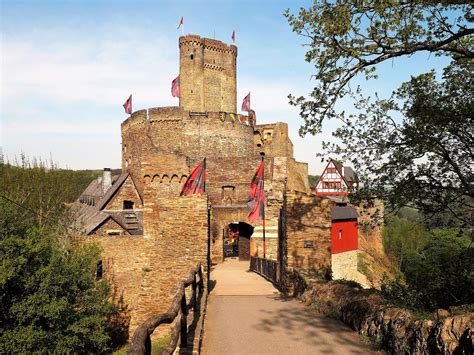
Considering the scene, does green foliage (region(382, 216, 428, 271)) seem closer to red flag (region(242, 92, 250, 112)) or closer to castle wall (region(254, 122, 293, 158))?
castle wall (region(254, 122, 293, 158))

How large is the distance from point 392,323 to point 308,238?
19.0 ft

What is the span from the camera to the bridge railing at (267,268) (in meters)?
13.9

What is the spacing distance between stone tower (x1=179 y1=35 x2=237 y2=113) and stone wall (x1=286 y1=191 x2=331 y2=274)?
35.8 metres

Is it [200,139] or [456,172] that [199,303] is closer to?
[456,172]

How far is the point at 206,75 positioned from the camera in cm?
4719

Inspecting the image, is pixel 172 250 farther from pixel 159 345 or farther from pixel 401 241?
pixel 401 241

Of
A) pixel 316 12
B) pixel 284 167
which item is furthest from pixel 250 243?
pixel 316 12

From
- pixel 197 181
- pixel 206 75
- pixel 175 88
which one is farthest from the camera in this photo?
pixel 206 75

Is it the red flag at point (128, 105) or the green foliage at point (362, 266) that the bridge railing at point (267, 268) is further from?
the red flag at point (128, 105)

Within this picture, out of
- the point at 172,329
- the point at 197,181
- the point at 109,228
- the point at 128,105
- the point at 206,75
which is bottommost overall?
the point at 172,329

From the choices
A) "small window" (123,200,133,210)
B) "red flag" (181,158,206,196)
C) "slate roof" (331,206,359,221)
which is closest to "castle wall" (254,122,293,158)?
"slate roof" (331,206,359,221)

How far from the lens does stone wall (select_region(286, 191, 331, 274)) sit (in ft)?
39.3

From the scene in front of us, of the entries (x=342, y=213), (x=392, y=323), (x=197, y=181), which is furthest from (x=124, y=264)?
(x=392, y=323)

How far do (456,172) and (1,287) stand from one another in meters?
14.1
